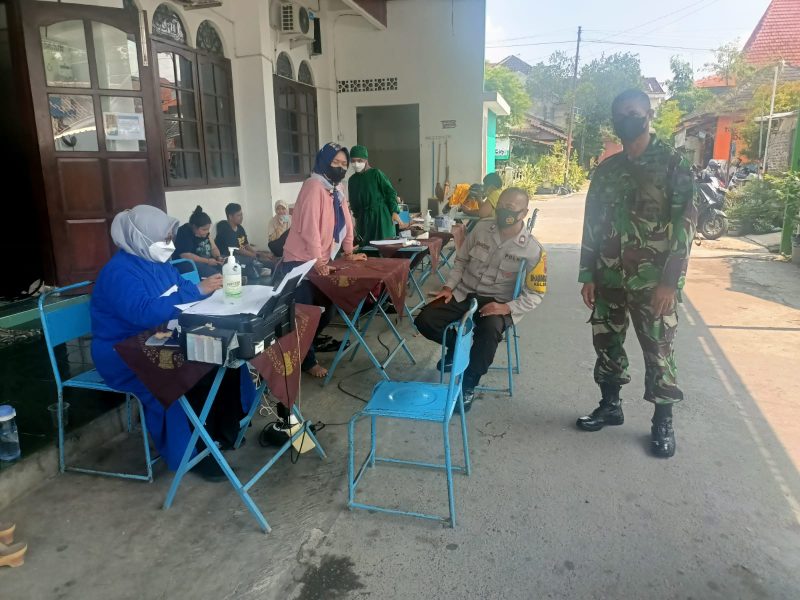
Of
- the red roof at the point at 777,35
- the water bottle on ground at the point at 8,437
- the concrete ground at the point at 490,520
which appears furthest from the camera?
the red roof at the point at 777,35

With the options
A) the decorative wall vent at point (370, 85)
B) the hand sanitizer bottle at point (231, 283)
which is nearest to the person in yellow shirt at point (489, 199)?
the hand sanitizer bottle at point (231, 283)

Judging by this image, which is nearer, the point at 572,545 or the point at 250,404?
the point at 572,545

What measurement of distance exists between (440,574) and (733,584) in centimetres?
102

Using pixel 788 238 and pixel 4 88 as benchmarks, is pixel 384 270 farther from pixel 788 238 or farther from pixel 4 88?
pixel 788 238

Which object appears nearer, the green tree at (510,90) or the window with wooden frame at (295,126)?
the window with wooden frame at (295,126)

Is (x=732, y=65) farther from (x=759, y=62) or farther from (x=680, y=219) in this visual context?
(x=680, y=219)

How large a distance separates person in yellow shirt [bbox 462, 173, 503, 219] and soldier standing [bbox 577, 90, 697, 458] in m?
2.27

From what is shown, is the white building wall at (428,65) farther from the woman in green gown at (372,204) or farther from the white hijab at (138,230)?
the white hijab at (138,230)

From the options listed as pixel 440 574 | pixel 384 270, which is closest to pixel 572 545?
pixel 440 574

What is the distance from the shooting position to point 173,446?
8.34 feet

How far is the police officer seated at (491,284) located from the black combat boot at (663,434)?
875 mm

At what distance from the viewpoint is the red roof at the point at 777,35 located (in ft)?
63.9

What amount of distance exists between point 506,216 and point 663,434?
1.45m

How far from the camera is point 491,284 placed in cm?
346
